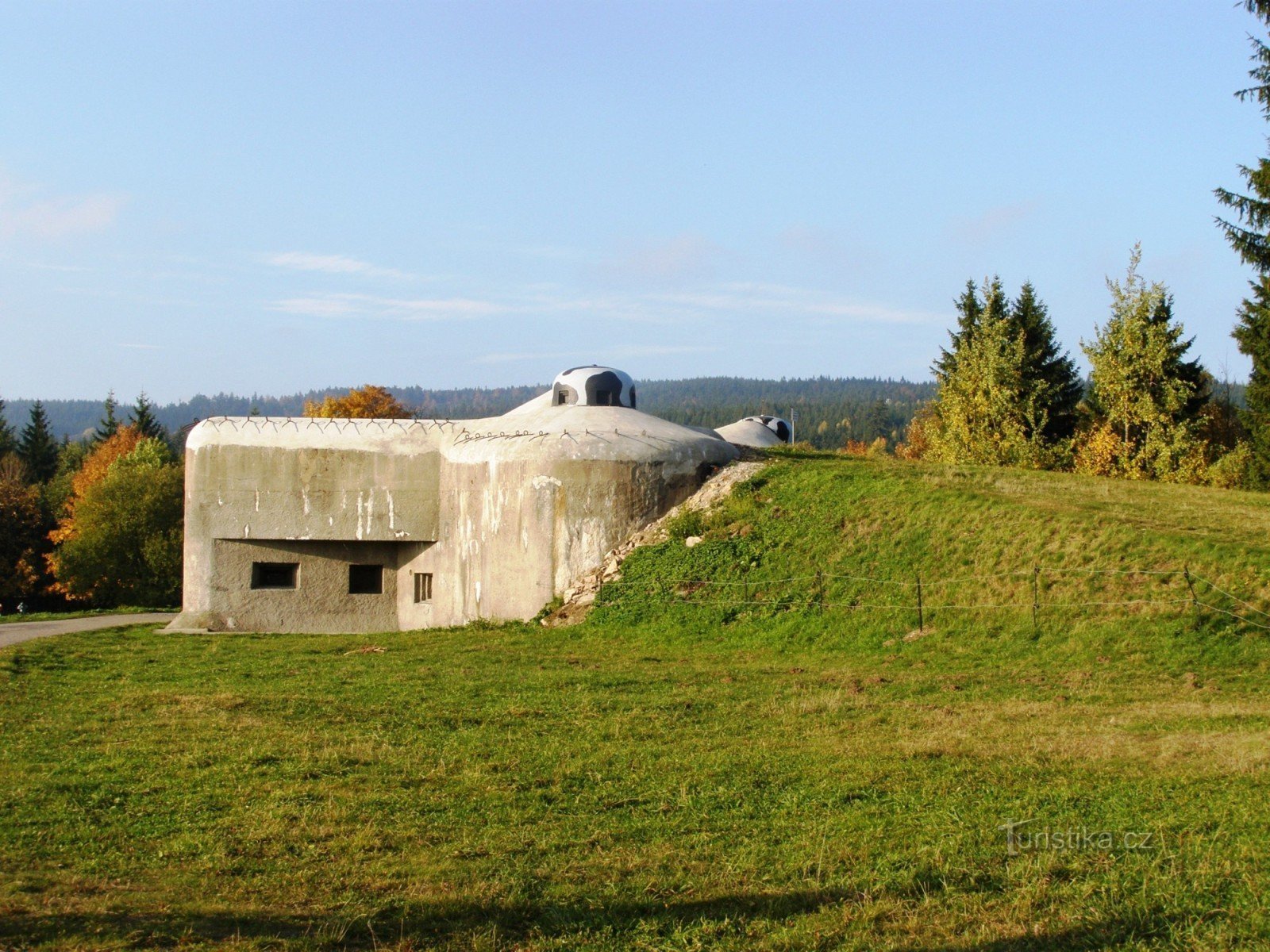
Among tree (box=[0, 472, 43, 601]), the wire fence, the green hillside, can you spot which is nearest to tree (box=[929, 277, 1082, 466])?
the green hillside

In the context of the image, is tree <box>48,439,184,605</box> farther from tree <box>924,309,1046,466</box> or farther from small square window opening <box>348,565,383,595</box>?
tree <box>924,309,1046,466</box>

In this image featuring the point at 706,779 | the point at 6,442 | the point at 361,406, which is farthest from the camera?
the point at 6,442

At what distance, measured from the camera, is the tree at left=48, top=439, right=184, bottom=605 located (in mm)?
48469

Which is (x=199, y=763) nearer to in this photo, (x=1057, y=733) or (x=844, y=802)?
(x=844, y=802)

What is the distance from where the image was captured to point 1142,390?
31547 millimetres

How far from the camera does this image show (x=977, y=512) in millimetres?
20078

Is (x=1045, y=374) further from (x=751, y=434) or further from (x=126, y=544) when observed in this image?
(x=126, y=544)

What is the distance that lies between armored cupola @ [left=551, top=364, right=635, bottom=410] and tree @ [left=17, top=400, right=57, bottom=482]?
6485 centimetres

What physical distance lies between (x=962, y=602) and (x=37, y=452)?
7890cm

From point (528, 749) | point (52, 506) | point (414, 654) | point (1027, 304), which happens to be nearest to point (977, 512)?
point (414, 654)

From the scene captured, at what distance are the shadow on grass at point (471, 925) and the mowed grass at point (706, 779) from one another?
25 mm

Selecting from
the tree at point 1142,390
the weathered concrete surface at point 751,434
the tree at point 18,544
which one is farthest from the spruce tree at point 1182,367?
the tree at point 18,544

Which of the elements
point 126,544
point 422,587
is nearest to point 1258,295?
point 422,587

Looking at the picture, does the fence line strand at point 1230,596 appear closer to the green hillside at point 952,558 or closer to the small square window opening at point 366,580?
the green hillside at point 952,558
